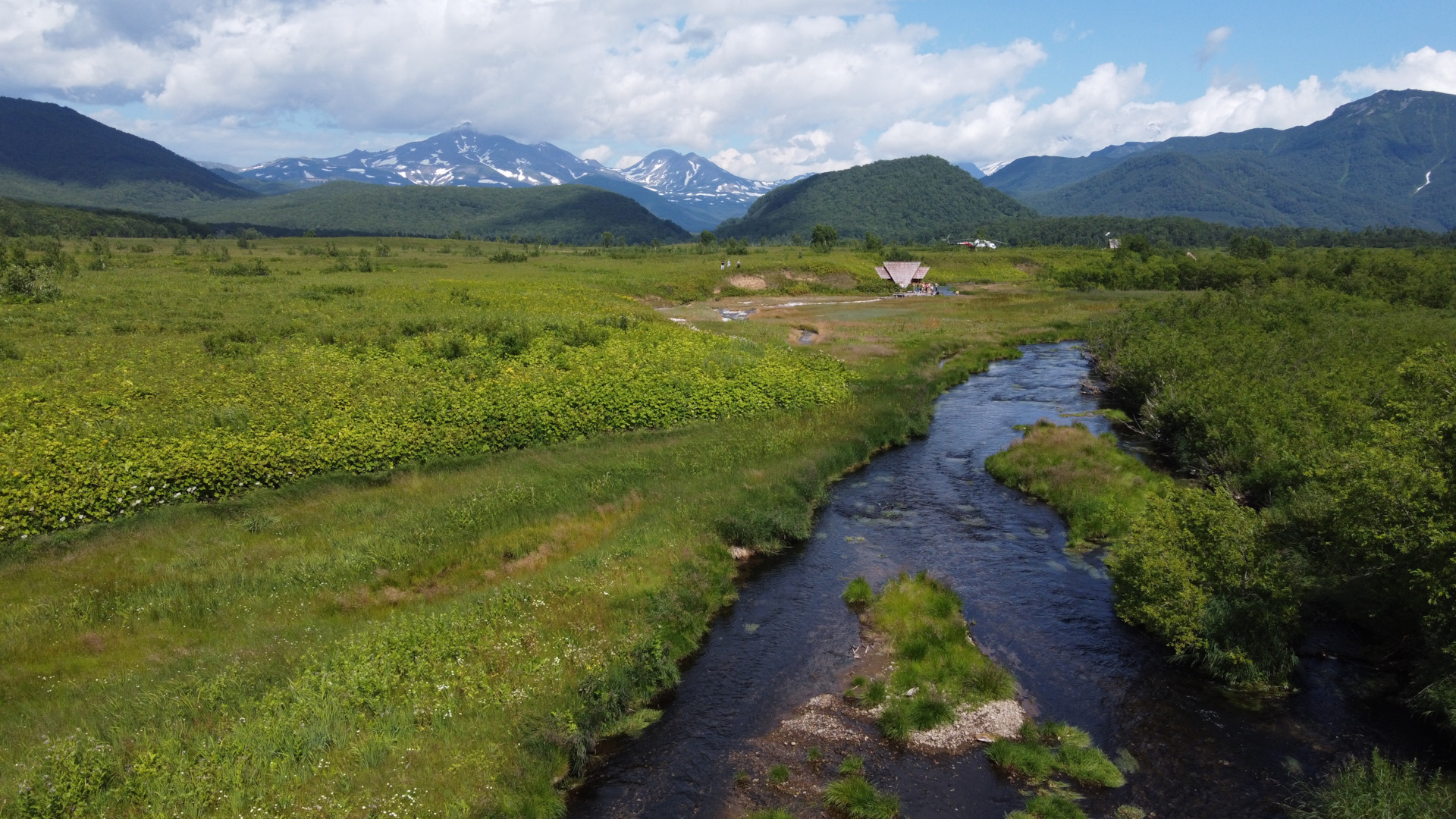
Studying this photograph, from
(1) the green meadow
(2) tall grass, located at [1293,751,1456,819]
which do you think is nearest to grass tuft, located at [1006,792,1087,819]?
(2) tall grass, located at [1293,751,1456,819]

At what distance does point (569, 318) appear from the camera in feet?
189

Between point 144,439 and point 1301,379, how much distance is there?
46665mm

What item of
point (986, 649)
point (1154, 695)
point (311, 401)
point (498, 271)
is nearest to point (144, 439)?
point (311, 401)

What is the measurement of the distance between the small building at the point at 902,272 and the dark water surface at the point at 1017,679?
339 feet

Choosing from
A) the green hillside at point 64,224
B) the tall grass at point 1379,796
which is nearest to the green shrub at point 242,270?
the green hillside at point 64,224

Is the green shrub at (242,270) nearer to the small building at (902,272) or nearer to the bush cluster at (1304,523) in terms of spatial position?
the small building at (902,272)

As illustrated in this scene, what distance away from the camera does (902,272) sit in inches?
5113

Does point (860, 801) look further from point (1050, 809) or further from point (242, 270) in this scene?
point (242, 270)

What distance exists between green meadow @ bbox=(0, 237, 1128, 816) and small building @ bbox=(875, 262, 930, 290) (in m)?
77.3

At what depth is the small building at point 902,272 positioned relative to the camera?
12925 centimetres

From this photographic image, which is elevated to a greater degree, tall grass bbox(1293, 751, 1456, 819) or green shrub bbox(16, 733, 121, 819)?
green shrub bbox(16, 733, 121, 819)

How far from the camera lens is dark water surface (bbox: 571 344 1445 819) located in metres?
15.3

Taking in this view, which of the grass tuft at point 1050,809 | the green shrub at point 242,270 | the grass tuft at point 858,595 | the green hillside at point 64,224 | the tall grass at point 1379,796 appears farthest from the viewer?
the green hillside at point 64,224

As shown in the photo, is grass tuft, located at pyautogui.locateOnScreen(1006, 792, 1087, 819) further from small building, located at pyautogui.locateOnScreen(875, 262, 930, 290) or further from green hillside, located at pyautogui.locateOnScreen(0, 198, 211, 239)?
green hillside, located at pyautogui.locateOnScreen(0, 198, 211, 239)
